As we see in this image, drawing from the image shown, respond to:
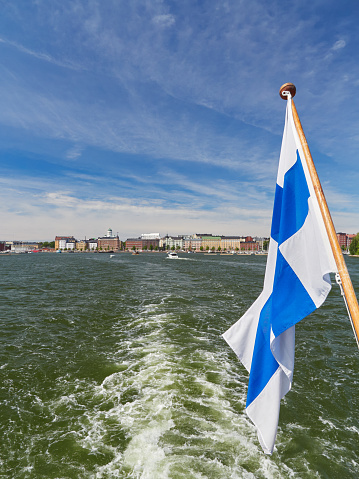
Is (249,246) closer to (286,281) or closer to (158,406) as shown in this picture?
(158,406)

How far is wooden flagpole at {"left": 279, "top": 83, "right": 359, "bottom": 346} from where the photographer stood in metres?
2.03

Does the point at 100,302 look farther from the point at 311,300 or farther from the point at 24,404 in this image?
the point at 311,300

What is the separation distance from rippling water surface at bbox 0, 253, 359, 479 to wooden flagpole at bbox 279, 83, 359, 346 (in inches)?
132

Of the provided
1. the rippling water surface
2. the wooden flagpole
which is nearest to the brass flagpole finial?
the wooden flagpole

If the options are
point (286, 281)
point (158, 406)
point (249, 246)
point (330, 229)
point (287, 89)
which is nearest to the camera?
point (330, 229)

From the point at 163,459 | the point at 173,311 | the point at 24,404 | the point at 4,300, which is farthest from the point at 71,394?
the point at 4,300

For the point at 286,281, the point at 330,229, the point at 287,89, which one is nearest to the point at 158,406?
the point at 286,281

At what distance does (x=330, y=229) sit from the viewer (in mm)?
2197

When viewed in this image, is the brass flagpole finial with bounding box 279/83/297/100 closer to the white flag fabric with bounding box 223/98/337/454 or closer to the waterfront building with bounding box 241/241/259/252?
the white flag fabric with bounding box 223/98/337/454

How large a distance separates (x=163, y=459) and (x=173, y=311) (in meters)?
9.99

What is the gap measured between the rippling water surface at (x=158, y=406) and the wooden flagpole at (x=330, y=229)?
3362 mm

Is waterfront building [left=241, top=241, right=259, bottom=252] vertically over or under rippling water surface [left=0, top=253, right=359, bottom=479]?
over

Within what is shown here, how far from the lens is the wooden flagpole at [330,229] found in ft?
6.65

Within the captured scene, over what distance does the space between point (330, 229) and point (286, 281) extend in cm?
68
